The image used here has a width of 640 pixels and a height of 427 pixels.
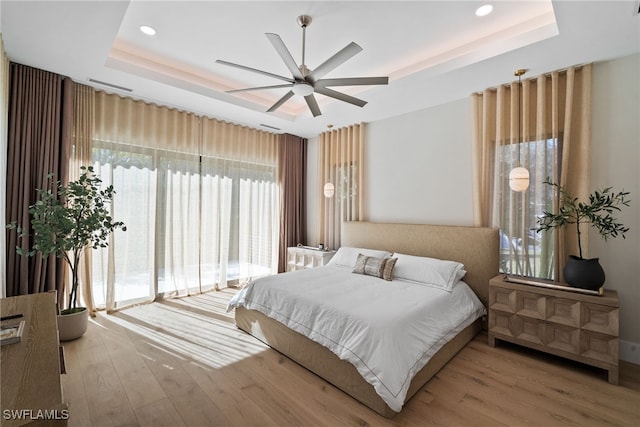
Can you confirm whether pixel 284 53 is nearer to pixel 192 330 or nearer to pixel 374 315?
pixel 374 315

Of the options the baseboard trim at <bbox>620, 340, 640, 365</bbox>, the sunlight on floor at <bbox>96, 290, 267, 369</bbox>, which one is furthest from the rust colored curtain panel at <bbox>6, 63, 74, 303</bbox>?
the baseboard trim at <bbox>620, 340, 640, 365</bbox>

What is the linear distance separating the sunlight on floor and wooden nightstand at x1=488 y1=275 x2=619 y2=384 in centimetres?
246

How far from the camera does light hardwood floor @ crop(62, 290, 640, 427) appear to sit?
1883 mm

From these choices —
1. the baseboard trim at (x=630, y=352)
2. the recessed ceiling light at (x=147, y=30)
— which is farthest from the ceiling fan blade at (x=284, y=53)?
the baseboard trim at (x=630, y=352)

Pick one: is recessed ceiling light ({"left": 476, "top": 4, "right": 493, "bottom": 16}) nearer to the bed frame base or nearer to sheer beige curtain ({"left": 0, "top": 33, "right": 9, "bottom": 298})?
the bed frame base

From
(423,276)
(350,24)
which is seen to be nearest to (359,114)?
(350,24)

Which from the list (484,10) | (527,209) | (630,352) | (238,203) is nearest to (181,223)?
(238,203)

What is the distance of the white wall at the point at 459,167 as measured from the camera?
258 centimetres

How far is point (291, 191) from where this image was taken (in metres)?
5.57

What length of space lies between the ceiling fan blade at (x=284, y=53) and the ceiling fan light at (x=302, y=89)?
59mm

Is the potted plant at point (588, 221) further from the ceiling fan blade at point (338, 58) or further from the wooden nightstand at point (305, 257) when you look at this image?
the wooden nightstand at point (305, 257)

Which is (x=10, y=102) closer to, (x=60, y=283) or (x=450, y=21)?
(x=60, y=283)

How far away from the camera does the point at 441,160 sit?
3.82 metres

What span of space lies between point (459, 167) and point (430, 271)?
1463 mm
